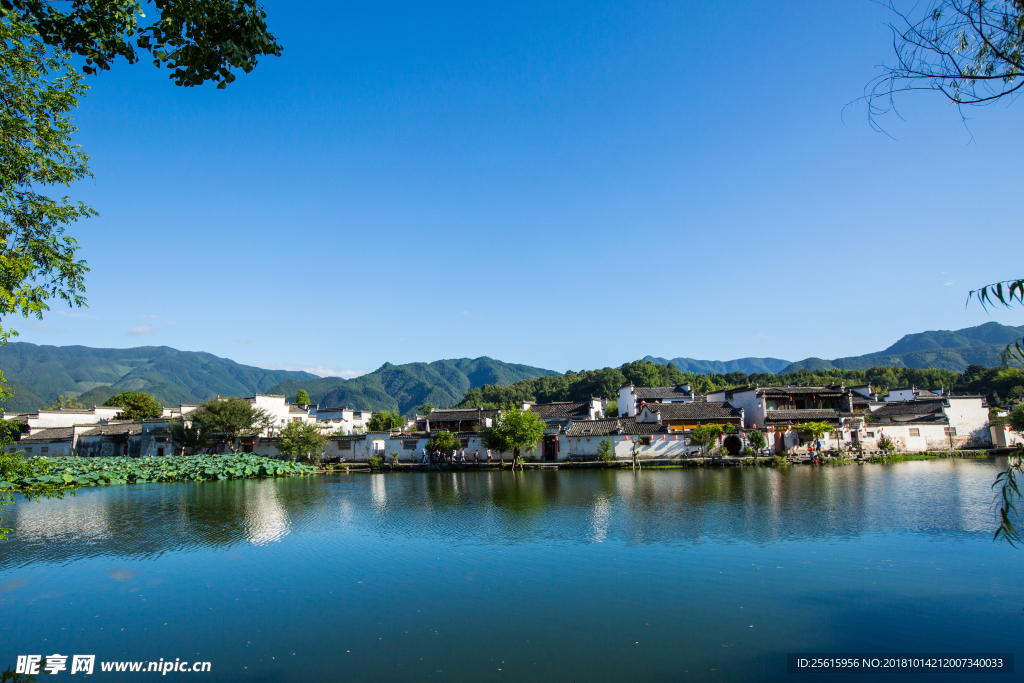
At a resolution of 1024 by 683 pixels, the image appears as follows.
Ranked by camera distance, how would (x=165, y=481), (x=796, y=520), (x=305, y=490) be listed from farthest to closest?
(x=165, y=481) → (x=305, y=490) → (x=796, y=520)

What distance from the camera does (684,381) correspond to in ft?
306

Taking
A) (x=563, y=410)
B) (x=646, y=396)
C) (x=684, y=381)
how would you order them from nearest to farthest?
(x=646, y=396), (x=563, y=410), (x=684, y=381)

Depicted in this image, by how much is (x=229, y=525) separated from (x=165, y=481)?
2153 cm

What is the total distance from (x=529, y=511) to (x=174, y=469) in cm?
2928

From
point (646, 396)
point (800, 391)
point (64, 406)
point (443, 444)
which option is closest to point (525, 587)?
point (443, 444)

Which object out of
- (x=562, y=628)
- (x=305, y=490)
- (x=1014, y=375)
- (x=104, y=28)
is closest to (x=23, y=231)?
(x=104, y=28)

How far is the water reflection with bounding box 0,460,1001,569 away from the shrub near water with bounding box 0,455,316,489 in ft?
13.4

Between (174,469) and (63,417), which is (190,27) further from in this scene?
(63,417)

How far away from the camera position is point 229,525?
743 inches

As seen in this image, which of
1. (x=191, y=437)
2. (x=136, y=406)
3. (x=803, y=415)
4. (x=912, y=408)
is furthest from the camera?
(x=136, y=406)

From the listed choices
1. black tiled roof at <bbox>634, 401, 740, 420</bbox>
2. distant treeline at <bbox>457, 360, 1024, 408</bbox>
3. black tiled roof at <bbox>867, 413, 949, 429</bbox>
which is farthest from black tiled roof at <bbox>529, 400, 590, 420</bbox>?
black tiled roof at <bbox>867, 413, 949, 429</bbox>

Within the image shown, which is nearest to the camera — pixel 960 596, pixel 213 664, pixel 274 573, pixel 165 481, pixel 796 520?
pixel 213 664

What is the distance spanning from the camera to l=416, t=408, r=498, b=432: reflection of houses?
47.6 m

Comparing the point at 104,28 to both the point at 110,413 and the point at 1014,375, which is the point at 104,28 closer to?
the point at 110,413
